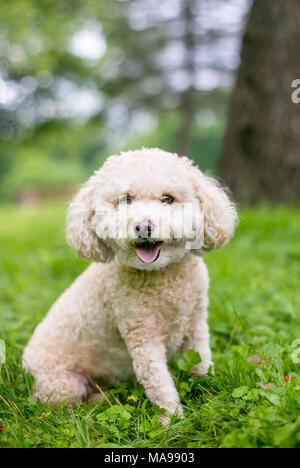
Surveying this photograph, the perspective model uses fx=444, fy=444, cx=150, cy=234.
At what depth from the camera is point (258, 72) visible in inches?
252

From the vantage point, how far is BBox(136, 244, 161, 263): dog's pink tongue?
6.63ft

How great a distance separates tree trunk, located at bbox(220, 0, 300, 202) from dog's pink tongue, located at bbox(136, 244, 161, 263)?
14.3 feet

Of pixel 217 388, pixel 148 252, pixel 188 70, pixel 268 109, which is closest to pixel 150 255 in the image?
pixel 148 252

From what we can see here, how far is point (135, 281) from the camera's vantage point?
2.28 meters

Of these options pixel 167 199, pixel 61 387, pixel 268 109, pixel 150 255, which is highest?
pixel 268 109

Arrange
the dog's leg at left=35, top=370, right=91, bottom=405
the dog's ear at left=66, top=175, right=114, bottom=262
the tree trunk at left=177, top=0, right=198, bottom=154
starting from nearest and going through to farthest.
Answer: the dog's ear at left=66, top=175, right=114, bottom=262 < the dog's leg at left=35, top=370, right=91, bottom=405 < the tree trunk at left=177, top=0, right=198, bottom=154

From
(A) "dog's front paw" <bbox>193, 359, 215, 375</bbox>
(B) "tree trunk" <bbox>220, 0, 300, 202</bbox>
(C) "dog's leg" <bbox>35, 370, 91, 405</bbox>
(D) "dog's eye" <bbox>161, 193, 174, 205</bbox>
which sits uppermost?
(B) "tree trunk" <bbox>220, 0, 300, 202</bbox>

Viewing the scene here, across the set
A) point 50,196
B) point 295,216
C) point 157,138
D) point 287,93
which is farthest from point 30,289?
point 157,138

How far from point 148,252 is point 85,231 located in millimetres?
386

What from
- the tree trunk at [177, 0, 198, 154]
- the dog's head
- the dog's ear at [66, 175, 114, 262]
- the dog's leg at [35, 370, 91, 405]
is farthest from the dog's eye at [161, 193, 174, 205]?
the tree trunk at [177, 0, 198, 154]

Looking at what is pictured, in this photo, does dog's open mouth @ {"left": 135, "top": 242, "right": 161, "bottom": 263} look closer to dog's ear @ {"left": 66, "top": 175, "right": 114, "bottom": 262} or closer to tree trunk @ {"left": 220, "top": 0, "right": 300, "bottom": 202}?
dog's ear @ {"left": 66, "top": 175, "right": 114, "bottom": 262}

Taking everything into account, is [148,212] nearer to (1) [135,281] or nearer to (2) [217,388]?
(1) [135,281]

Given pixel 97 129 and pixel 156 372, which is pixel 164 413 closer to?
pixel 156 372

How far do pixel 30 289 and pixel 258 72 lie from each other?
4527 millimetres
